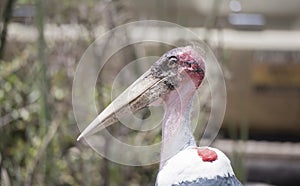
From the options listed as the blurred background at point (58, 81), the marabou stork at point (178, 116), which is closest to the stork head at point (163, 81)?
the marabou stork at point (178, 116)

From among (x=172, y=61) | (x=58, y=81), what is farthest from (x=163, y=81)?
(x=58, y=81)

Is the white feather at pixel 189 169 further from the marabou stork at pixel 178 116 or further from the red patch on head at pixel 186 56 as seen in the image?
the red patch on head at pixel 186 56

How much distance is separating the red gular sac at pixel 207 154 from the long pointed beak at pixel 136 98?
125 millimetres

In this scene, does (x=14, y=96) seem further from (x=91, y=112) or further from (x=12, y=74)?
(x=91, y=112)

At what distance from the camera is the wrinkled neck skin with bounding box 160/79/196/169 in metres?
1.28

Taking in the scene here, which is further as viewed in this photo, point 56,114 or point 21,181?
point 56,114

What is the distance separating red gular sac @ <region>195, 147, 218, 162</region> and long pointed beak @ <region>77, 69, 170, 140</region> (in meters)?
0.13

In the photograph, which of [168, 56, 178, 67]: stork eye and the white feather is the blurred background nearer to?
[168, 56, 178, 67]: stork eye

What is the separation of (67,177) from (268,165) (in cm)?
138

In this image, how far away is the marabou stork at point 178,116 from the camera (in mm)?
1234

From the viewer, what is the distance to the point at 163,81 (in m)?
1.32

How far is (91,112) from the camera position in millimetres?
2178

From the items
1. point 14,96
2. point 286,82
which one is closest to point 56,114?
point 14,96

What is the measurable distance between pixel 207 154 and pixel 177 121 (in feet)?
0.26
